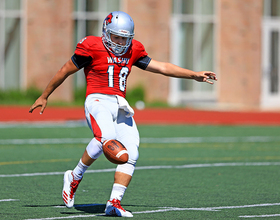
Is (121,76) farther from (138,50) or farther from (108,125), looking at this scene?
(108,125)

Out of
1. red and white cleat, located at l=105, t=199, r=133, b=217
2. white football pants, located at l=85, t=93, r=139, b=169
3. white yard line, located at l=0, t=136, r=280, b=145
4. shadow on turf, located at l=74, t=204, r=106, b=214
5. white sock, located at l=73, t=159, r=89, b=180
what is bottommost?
shadow on turf, located at l=74, t=204, r=106, b=214

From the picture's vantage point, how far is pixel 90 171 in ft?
32.4

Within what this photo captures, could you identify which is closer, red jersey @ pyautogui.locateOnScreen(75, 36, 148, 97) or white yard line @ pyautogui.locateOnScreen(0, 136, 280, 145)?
red jersey @ pyautogui.locateOnScreen(75, 36, 148, 97)

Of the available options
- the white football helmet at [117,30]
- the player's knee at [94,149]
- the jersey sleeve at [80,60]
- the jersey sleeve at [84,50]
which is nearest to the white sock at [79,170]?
the player's knee at [94,149]

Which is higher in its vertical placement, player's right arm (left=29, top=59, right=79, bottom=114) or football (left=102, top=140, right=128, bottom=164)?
player's right arm (left=29, top=59, right=79, bottom=114)

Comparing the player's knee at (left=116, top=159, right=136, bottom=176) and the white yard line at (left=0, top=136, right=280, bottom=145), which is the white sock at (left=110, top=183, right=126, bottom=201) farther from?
the white yard line at (left=0, top=136, right=280, bottom=145)

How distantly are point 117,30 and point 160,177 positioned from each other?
328 cm

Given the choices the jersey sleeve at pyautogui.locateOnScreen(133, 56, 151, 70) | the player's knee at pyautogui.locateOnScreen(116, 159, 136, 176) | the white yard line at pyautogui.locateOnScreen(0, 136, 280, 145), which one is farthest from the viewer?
the white yard line at pyautogui.locateOnScreen(0, 136, 280, 145)

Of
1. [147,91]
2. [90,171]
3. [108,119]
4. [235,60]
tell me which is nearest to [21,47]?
[147,91]

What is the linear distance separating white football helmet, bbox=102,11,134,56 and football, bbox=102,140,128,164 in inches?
43.7

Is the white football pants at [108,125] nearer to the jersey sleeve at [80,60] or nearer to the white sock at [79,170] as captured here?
the white sock at [79,170]

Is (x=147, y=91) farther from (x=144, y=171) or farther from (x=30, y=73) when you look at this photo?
(x=144, y=171)

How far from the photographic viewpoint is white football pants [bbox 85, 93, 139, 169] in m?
6.53

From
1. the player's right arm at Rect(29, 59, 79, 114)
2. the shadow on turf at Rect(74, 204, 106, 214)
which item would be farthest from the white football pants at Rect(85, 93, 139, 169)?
the shadow on turf at Rect(74, 204, 106, 214)
